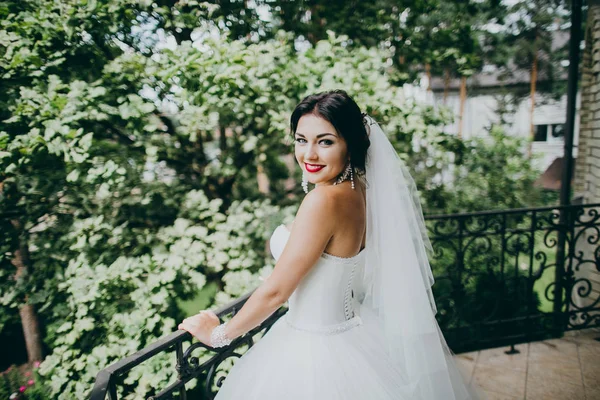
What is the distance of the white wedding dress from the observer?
1.56 metres

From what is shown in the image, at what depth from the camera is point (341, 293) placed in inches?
67.7

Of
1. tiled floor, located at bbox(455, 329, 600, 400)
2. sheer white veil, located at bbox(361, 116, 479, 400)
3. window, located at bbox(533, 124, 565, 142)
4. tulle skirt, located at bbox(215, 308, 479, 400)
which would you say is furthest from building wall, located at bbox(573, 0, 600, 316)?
window, located at bbox(533, 124, 565, 142)

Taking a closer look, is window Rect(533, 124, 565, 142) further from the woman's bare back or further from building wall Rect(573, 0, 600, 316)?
the woman's bare back

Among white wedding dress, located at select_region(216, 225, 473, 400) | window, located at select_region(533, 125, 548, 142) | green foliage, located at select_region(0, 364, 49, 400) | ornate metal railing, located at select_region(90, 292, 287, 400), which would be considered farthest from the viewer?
window, located at select_region(533, 125, 548, 142)

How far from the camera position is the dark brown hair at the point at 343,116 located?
1.62m

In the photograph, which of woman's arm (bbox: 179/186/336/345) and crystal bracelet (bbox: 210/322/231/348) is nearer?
woman's arm (bbox: 179/186/336/345)

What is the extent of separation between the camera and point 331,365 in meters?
1.59

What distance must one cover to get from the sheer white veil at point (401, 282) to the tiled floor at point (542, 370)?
1.40m

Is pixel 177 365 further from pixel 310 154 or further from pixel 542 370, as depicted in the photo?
pixel 542 370

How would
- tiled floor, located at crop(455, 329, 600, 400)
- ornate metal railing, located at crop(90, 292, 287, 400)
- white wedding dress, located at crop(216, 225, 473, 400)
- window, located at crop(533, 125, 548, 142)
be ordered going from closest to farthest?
ornate metal railing, located at crop(90, 292, 287, 400)
white wedding dress, located at crop(216, 225, 473, 400)
tiled floor, located at crop(455, 329, 600, 400)
window, located at crop(533, 125, 548, 142)

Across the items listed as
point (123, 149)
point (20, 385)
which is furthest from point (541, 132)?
point (20, 385)

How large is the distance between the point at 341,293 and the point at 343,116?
802 millimetres

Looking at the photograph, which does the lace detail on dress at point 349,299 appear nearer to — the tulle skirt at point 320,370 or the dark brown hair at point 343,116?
the tulle skirt at point 320,370

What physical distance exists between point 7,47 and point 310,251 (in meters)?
2.68
